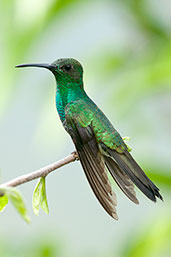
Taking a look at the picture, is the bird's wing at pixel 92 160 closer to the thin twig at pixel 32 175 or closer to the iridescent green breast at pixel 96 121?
the iridescent green breast at pixel 96 121

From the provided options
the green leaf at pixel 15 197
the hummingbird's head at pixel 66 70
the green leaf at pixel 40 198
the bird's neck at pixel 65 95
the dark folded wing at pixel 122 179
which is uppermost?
the hummingbird's head at pixel 66 70

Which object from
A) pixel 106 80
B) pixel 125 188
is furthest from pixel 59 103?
pixel 125 188

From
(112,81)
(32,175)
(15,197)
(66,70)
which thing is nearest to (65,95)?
(66,70)

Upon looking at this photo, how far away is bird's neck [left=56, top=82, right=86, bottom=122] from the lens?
1977 millimetres

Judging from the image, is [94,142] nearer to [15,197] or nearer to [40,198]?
[40,198]

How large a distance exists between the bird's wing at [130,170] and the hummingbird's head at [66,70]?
0.32 m

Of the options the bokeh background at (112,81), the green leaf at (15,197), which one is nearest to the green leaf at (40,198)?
the green leaf at (15,197)

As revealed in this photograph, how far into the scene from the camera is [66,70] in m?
2.00

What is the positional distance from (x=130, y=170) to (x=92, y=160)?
0.14 m

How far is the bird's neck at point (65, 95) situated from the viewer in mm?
1977

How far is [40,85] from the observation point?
2.35 meters

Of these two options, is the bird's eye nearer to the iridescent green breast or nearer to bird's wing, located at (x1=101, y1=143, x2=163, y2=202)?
the iridescent green breast

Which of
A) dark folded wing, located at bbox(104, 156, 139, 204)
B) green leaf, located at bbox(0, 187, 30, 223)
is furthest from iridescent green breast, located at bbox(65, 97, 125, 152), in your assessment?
green leaf, located at bbox(0, 187, 30, 223)

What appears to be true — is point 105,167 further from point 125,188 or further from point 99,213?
point 99,213
